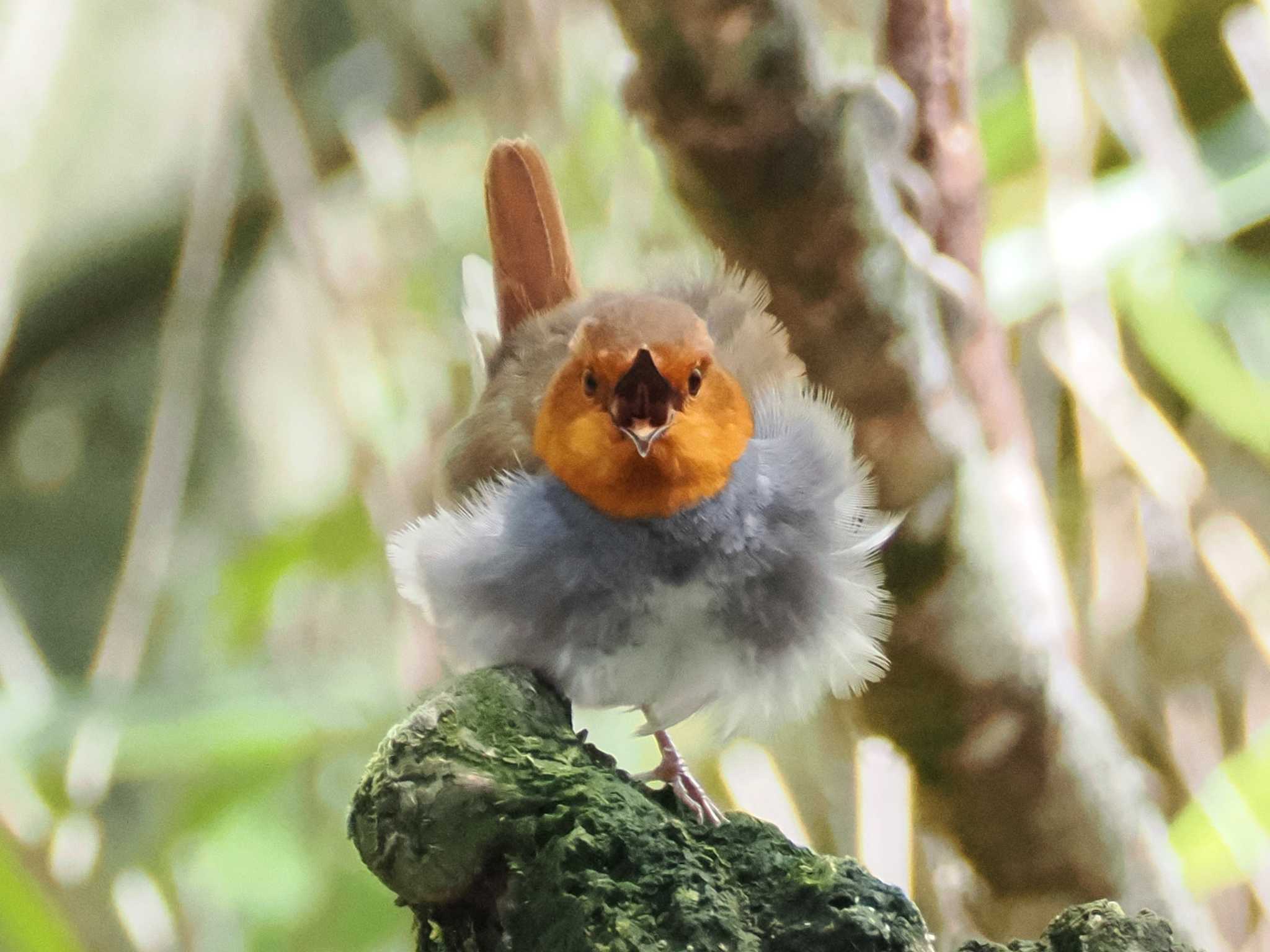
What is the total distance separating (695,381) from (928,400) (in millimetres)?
459

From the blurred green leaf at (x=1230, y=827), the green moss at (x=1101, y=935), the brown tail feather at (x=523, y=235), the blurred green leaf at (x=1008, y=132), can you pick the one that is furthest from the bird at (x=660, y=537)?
the blurred green leaf at (x=1008, y=132)

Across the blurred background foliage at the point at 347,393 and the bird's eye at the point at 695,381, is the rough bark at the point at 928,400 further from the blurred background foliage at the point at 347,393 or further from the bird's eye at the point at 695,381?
the bird's eye at the point at 695,381

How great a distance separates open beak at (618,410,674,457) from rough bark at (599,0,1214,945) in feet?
1.34

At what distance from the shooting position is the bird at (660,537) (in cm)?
102

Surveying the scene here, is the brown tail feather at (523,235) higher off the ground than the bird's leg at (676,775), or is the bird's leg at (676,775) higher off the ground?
the brown tail feather at (523,235)

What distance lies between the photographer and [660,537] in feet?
3.42

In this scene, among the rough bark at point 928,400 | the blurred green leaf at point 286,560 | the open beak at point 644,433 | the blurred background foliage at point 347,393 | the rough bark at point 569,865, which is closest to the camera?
the rough bark at point 569,865

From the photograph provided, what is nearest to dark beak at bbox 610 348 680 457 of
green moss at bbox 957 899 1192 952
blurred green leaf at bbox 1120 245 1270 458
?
green moss at bbox 957 899 1192 952

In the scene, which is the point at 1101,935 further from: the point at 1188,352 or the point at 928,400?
the point at 1188,352

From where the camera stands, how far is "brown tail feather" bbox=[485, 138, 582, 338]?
1.28 meters

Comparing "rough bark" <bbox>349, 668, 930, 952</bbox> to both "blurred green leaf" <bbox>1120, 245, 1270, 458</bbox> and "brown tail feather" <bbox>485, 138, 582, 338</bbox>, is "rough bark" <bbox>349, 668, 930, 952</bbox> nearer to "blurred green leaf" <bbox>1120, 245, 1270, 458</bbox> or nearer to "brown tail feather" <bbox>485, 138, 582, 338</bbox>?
"brown tail feather" <bbox>485, 138, 582, 338</bbox>

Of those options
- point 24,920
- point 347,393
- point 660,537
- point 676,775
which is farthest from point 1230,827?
point 24,920

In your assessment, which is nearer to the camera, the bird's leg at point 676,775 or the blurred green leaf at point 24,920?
the bird's leg at point 676,775

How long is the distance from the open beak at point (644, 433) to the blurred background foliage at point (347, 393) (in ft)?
2.65
